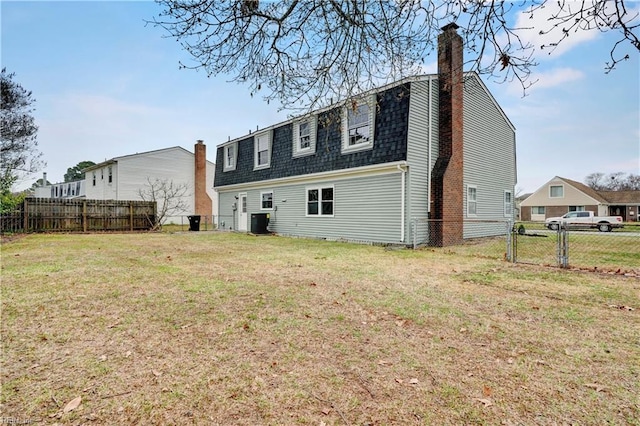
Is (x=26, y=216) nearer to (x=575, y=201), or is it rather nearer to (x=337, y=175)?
(x=337, y=175)

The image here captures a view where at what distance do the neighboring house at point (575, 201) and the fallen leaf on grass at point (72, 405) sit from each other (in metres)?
46.3

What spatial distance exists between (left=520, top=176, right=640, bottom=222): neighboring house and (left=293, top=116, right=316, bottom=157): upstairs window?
3660 cm

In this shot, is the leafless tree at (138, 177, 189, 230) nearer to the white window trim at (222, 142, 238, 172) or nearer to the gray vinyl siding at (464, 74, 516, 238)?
the white window trim at (222, 142, 238, 172)

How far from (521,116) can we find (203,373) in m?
17.6

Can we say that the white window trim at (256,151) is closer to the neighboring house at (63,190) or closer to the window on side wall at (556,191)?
the neighboring house at (63,190)

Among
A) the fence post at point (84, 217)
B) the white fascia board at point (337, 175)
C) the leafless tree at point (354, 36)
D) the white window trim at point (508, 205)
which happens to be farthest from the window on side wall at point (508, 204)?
the fence post at point (84, 217)

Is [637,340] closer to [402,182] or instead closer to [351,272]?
[351,272]

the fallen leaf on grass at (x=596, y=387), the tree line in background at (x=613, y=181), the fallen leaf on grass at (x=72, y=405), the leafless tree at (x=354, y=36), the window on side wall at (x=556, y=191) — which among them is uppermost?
the tree line in background at (x=613, y=181)

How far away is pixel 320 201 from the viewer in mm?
14594

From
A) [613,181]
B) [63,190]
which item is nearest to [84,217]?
[63,190]

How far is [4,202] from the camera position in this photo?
14.4 meters

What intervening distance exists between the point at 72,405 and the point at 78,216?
19.5m

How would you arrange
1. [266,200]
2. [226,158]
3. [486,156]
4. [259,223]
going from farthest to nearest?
[226,158] → [266,200] → [259,223] → [486,156]

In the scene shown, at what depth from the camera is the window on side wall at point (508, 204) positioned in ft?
51.8
